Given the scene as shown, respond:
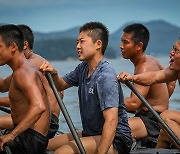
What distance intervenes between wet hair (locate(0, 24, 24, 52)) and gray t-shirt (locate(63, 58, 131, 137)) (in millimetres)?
735

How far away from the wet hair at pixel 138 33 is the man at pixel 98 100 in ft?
5.94

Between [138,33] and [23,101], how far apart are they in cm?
261

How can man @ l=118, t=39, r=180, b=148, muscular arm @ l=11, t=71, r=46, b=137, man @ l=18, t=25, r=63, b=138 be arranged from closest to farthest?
1. muscular arm @ l=11, t=71, r=46, b=137
2. man @ l=118, t=39, r=180, b=148
3. man @ l=18, t=25, r=63, b=138

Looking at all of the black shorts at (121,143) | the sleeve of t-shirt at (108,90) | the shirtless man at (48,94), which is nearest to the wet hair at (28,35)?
the shirtless man at (48,94)

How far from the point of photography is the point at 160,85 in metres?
7.52

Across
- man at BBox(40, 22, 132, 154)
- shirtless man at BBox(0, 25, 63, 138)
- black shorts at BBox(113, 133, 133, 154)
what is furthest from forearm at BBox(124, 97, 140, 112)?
black shorts at BBox(113, 133, 133, 154)

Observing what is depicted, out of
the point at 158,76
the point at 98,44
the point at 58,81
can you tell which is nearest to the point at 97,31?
the point at 98,44

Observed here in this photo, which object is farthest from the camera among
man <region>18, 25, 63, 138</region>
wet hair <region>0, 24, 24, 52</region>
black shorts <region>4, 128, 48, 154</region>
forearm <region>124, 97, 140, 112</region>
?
forearm <region>124, 97, 140, 112</region>

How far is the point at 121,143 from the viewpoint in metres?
5.77

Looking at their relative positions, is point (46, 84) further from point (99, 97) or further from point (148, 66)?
point (99, 97)

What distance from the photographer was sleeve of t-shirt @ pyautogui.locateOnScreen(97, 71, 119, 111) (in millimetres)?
5562

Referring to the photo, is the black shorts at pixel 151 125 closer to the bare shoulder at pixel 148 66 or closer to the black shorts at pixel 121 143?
the bare shoulder at pixel 148 66

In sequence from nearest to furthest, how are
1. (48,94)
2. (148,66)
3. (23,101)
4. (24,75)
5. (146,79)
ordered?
(24,75)
(23,101)
(146,79)
(48,94)
(148,66)

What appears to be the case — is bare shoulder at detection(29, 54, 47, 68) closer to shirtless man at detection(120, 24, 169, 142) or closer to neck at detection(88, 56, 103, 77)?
shirtless man at detection(120, 24, 169, 142)
